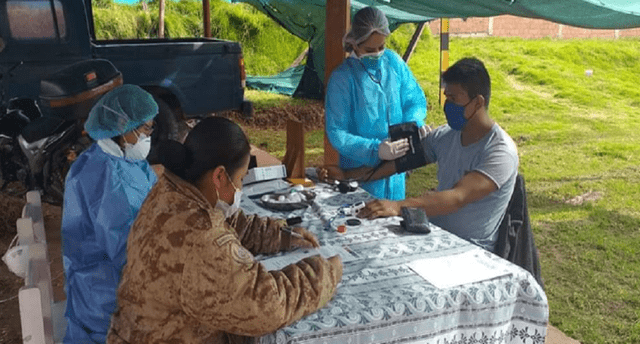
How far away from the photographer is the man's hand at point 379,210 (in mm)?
2498

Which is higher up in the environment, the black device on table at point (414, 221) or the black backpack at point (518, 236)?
the black device on table at point (414, 221)

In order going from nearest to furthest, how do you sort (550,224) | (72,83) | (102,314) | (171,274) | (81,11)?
(171,274), (102,314), (72,83), (550,224), (81,11)

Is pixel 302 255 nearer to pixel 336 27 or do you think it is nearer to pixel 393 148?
pixel 393 148

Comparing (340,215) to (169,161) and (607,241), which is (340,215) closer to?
(169,161)

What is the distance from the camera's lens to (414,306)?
1.79 meters

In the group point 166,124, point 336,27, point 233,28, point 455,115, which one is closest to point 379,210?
point 455,115

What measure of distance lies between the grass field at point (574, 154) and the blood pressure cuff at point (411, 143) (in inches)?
55.4

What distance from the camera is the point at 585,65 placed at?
44.3 feet

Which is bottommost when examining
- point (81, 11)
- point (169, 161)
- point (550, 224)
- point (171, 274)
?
point (550, 224)

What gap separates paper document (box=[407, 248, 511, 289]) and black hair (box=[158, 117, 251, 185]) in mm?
761

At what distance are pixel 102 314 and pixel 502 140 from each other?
176 centimetres

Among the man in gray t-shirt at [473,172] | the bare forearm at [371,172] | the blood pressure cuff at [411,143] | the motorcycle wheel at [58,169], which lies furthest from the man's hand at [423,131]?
the motorcycle wheel at [58,169]

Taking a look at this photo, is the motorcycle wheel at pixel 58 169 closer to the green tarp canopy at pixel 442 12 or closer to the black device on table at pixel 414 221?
the black device on table at pixel 414 221

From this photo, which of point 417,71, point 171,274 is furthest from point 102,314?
point 417,71
